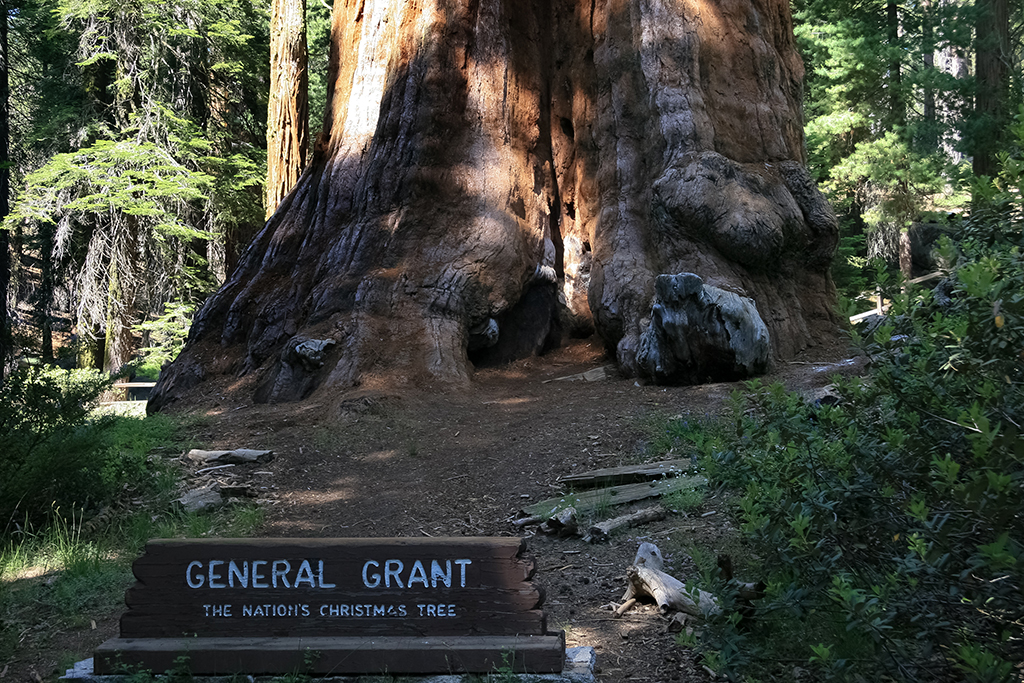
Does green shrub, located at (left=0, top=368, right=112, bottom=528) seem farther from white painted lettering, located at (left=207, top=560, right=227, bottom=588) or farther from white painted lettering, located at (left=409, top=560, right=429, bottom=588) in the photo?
white painted lettering, located at (left=409, top=560, right=429, bottom=588)

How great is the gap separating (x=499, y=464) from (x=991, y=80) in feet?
60.9

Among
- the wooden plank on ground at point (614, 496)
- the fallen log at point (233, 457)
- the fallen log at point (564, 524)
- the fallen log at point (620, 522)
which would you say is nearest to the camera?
the fallen log at point (620, 522)

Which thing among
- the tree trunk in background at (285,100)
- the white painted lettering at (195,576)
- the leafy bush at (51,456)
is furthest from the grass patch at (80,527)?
the tree trunk in background at (285,100)

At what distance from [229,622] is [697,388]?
20.0ft

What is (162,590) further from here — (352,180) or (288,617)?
(352,180)

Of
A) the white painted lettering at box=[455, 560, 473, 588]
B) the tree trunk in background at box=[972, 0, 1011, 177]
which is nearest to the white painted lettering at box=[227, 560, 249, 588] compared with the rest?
the white painted lettering at box=[455, 560, 473, 588]

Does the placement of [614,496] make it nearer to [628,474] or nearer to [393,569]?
[628,474]

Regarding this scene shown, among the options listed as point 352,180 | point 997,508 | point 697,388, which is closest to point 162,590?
point 997,508

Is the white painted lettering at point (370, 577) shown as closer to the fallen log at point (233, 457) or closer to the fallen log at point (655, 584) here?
the fallen log at point (655, 584)

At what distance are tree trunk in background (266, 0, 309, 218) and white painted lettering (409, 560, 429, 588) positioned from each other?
11558 millimetres

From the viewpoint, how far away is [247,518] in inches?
248

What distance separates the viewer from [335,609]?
3.77 metres

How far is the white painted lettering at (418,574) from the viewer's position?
3.71 meters

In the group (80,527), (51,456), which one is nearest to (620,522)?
(80,527)
